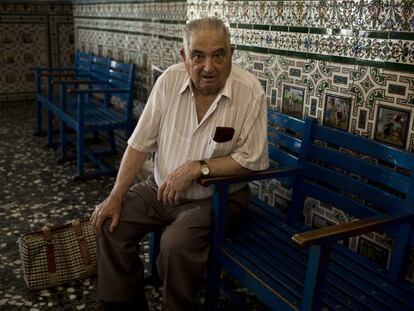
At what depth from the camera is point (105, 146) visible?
477 cm

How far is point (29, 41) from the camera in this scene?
643cm

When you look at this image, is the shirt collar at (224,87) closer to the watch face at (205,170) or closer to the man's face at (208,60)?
the man's face at (208,60)

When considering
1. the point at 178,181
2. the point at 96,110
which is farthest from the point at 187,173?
the point at 96,110

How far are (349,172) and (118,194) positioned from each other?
1.05m

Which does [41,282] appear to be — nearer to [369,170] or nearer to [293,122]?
[293,122]

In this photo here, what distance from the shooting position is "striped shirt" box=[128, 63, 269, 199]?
1.95 metres

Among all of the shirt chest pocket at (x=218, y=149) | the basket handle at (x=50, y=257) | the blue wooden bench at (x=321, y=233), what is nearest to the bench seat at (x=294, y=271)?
the blue wooden bench at (x=321, y=233)

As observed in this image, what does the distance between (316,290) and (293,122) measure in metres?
1.04

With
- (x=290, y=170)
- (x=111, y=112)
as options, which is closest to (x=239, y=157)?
(x=290, y=170)

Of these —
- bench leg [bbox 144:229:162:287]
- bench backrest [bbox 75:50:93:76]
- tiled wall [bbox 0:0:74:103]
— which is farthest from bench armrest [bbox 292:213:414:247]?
tiled wall [bbox 0:0:74:103]

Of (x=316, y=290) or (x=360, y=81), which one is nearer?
(x=316, y=290)

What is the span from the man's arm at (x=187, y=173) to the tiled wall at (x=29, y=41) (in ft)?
17.4

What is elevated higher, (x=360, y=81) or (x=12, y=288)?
(x=360, y=81)

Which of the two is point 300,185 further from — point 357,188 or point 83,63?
point 83,63
